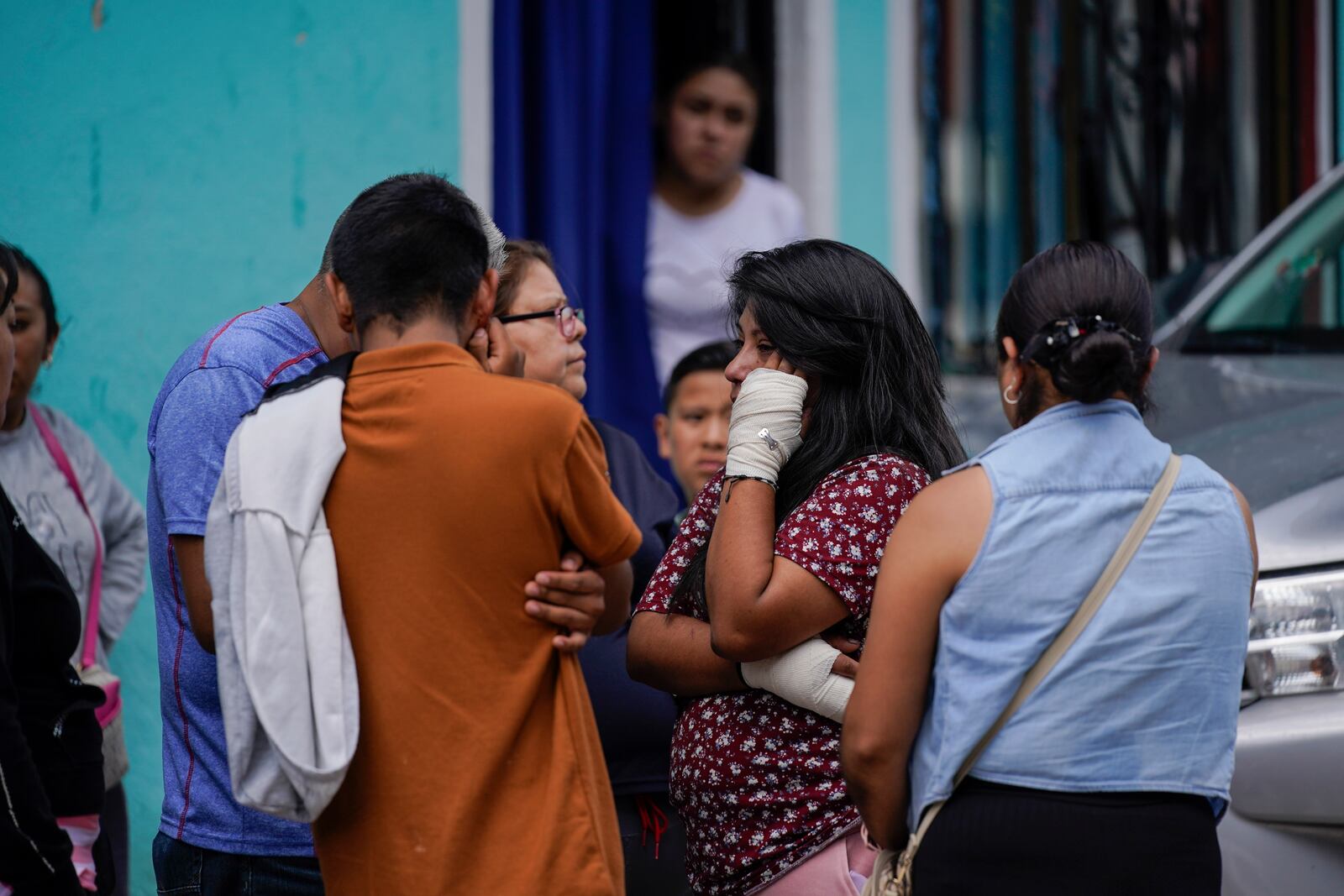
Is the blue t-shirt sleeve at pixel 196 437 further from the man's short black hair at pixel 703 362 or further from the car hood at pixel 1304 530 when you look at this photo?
the car hood at pixel 1304 530

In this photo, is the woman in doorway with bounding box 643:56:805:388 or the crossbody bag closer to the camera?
the crossbody bag

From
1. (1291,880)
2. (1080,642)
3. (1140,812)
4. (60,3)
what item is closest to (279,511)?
(1080,642)

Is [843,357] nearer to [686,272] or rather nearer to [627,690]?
[627,690]

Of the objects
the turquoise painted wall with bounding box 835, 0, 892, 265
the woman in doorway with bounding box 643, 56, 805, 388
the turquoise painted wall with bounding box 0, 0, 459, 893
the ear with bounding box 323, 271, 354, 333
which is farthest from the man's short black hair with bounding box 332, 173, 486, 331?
the turquoise painted wall with bounding box 835, 0, 892, 265

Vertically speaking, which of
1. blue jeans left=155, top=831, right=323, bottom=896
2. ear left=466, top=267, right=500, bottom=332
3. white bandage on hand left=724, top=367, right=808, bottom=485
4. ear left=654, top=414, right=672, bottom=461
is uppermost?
ear left=466, top=267, right=500, bottom=332

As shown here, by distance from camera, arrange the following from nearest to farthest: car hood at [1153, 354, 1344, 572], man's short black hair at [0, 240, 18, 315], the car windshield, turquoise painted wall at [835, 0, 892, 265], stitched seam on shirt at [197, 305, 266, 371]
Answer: stitched seam on shirt at [197, 305, 266, 371] < man's short black hair at [0, 240, 18, 315] < car hood at [1153, 354, 1344, 572] < the car windshield < turquoise painted wall at [835, 0, 892, 265]

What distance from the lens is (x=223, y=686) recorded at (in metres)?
2.06

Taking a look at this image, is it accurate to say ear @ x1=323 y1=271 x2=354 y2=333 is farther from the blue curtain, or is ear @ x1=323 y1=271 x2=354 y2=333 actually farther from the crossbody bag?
the blue curtain

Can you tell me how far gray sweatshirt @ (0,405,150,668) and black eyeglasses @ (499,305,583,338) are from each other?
1176mm

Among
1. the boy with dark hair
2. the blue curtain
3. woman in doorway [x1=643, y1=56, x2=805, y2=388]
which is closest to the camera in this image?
the boy with dark hair

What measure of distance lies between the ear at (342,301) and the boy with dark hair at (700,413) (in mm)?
1831

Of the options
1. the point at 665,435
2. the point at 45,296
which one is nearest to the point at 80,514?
the point at 45,296

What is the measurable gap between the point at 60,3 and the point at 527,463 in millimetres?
2921

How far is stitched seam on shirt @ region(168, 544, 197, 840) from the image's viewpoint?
2369mm
